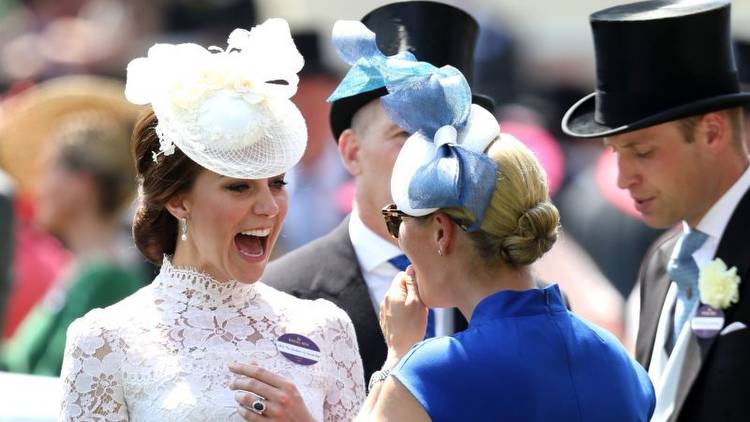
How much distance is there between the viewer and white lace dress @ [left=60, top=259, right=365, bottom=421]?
4.08 meters

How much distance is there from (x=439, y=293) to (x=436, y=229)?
164mm

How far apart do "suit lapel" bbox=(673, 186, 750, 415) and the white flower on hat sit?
0.03m

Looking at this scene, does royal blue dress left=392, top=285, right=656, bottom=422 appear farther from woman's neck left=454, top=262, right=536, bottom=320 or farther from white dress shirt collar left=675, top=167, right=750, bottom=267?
white dress shirt collar left=675, top=167, right=750, bottom=267

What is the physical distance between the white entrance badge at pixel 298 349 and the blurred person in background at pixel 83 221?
8.53 feet

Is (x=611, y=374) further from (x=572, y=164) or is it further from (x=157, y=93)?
(x=572, y=164)

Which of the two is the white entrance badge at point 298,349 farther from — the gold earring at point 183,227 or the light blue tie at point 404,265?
the light blue tie at point 404,265

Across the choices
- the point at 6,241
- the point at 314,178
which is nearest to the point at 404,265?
the point at 6,241

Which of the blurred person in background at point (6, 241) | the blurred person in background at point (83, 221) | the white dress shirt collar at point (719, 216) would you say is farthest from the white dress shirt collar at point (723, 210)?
the blurred person in background at point (6, 241)

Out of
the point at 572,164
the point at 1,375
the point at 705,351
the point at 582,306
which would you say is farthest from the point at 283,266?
the point at 572,164

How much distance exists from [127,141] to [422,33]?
8.46 ft

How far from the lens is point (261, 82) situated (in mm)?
4273

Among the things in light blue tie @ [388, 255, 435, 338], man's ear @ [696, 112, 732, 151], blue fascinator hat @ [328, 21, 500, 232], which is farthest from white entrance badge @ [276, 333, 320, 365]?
man's ear @ [696, 112, 732, 151]

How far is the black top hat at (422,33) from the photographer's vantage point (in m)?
5.23

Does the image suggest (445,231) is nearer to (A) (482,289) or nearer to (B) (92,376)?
(A) (482,289)
